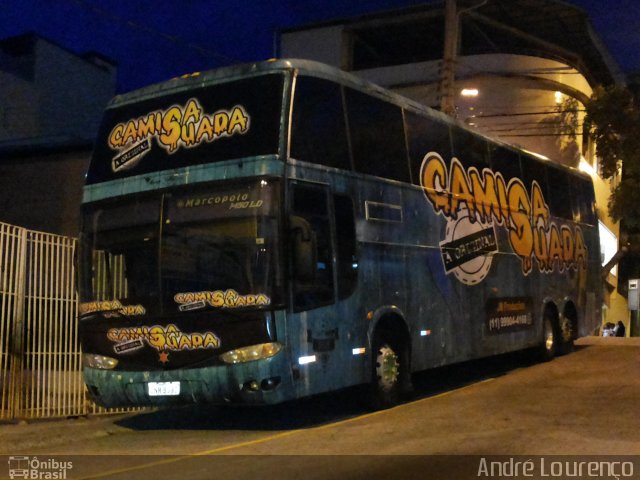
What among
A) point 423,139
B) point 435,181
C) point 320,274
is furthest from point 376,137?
point 320,274

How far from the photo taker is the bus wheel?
9938 millimetres

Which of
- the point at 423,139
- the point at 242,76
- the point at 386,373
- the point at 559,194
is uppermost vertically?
the point at 242,76

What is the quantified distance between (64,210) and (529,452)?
43.8ft

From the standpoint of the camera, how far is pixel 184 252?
28.1 ft

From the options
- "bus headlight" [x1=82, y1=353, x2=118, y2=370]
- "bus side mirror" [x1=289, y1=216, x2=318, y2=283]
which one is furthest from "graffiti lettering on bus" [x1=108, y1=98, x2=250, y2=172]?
"bus headlight" [x1=82, y1=353, x2=118, y2=370]

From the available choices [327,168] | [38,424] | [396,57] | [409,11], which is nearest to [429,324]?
[327,168]

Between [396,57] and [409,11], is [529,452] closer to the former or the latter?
[409,11]

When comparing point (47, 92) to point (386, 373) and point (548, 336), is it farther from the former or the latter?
point (386, 373)

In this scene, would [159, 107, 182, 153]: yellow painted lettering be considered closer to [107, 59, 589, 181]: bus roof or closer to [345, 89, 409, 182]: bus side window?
[107, 59, 589, 181]: bus roof

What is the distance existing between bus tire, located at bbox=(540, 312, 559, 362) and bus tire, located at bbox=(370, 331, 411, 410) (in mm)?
6077

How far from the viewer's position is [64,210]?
17484mm

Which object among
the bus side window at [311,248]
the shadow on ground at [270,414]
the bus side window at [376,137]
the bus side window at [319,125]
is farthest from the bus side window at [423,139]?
the shadow on ground at [270,414]

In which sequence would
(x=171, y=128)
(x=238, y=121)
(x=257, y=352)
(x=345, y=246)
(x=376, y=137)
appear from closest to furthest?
(x=257, y=352)
(x=238, y=121)
(x=171, y=128)
(x=345, y=246)
(x=376, y=137)

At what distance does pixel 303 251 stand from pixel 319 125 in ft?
5.91
